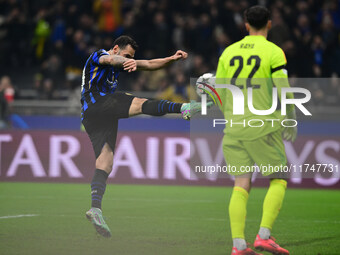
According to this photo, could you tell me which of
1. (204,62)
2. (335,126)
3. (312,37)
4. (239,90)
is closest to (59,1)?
(204,62)

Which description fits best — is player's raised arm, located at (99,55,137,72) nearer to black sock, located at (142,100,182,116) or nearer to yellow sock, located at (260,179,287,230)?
black sock, located at (142,100,182,116)

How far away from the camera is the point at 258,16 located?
6.75 metres

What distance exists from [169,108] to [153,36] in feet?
33.9

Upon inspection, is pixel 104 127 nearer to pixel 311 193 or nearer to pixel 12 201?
pixel 12 201

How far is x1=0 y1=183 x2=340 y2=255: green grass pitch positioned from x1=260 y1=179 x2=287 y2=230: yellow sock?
608 mm

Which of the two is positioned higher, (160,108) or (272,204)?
(160,108)

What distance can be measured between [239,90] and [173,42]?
11.8 metres

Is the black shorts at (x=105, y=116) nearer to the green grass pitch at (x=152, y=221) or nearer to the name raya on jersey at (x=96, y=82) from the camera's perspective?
the name raya on jersey at (x=96, y=82)

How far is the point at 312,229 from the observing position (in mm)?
9055

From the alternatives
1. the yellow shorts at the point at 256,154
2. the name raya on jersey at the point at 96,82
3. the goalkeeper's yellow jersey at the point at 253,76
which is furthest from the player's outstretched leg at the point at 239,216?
the name raya on jersey at the point at 96,82

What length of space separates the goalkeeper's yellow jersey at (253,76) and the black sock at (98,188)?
1934 mm

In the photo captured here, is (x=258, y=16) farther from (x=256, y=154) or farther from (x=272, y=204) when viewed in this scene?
(x=272, y=204)

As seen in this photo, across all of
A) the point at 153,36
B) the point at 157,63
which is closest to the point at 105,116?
the point at 157,63

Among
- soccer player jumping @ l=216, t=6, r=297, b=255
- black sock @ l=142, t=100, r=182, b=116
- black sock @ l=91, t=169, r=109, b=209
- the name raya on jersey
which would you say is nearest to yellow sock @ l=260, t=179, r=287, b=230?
soccer player jumping @ l=216, t=6, r=297, b=255
